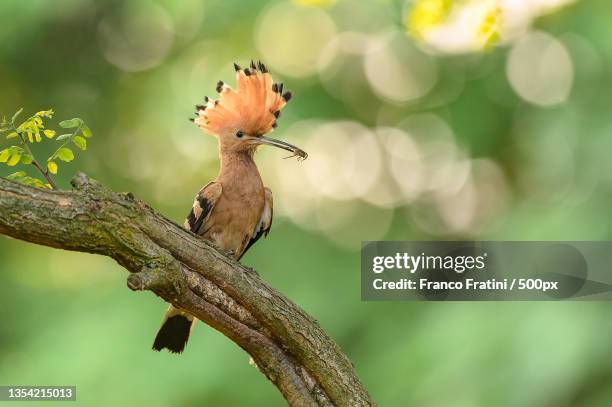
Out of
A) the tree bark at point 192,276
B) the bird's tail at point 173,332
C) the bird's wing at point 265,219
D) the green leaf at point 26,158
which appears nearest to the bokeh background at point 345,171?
the bird's wing at point 265,219

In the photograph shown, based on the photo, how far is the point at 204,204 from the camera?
3291 mm

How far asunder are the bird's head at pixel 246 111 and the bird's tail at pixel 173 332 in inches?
22.9

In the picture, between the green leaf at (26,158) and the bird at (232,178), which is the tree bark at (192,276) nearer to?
the green leaf at (26,158)

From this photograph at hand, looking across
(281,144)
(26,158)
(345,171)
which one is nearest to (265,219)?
(281,144)

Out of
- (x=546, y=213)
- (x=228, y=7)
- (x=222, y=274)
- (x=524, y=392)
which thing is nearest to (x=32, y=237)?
(x=222, y=274)

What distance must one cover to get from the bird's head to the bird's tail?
581 millimetres

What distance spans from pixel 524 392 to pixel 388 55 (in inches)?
103

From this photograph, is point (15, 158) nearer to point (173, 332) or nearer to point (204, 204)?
point (204, 204)

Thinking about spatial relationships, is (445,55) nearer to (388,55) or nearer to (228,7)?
(388,55)

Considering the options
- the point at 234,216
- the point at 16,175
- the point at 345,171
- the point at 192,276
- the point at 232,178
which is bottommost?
the point at 192,276

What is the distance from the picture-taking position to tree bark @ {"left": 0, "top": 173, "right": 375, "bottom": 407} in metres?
2.20

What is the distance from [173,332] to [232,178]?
21.5 inches

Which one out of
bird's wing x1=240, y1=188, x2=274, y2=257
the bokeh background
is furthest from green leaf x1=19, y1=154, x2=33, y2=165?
the bokeh background

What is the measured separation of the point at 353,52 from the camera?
251 inches
